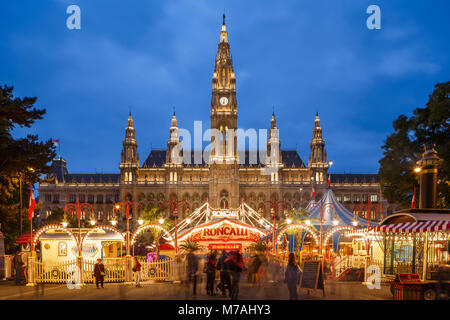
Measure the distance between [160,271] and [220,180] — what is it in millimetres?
65279

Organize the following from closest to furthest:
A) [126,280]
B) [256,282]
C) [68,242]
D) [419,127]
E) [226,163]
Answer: [256,282] → [126,280] → [68,242] → [419,127] → [226,163]

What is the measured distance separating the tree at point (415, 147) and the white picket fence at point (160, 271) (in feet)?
55.9

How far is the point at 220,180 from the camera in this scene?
88188 millimetres

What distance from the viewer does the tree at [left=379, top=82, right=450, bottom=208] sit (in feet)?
87.2

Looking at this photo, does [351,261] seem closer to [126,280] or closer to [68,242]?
[126,280]

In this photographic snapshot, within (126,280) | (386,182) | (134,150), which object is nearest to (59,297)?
(126,280)

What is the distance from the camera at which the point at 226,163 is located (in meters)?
88.5

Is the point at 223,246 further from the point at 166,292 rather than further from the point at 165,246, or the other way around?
the point at 166,292

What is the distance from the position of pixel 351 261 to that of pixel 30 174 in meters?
18.4

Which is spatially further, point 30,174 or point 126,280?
point 126,280

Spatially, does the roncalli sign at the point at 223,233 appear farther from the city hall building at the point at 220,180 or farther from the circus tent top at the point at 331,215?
the city hall building at the point at 220,180

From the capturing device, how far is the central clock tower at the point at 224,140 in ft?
288

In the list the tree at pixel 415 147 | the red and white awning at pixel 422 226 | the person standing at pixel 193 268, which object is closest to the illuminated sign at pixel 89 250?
the person standing at pixel 193 268

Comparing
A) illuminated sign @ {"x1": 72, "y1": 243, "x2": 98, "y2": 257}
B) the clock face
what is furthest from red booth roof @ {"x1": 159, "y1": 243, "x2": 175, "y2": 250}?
the clock face
